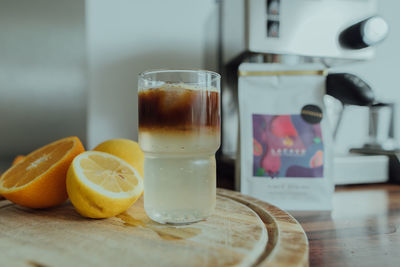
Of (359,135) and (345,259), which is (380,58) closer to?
(359,135)

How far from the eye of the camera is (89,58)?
111cm

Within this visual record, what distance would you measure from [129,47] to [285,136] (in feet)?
2.49

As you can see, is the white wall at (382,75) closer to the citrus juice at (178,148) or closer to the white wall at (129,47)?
the white wall at (129,47)

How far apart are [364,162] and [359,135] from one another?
55 cm

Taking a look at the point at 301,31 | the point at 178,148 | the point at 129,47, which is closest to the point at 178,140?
the point at 178,148

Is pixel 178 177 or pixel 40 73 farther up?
pixel 40 73

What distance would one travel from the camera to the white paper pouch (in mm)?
655

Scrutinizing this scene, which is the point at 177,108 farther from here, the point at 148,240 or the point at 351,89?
the point at 351,89

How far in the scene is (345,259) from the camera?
39 centimetres

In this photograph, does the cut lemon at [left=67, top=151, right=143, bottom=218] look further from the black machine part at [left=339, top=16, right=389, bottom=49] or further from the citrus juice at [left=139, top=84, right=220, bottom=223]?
the black machine part at [left=339, top=16, right=389, bottom=49]

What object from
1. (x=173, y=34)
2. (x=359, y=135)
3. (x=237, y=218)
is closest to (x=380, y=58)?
(x=359, y=135)

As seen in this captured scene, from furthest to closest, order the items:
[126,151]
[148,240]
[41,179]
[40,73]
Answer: [40,73]
[126,151]
[41,179]
[148,240]

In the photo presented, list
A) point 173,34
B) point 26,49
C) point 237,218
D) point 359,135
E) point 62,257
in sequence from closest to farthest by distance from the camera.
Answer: point 62,257 → point 237,218 → point 26,49 → point 173,34 → point 359,135

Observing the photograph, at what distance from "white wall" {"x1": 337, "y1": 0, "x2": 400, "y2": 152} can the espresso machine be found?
48 cm
